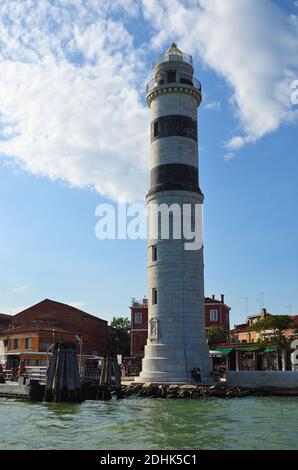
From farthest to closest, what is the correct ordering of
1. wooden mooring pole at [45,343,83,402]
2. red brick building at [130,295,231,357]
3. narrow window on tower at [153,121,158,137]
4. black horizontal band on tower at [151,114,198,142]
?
red brick building at [130,295,231,357] < narrow window on tower at [153,121,158,137] < black horizontal band on tower at [151,114,198,142] < wooden mooring pole at [45,343,83,402]

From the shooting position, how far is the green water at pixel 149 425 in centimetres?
1462

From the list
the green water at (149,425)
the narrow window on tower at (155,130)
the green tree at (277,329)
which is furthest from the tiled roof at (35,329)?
the green water at (149,425)

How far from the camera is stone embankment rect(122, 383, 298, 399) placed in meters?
29.5

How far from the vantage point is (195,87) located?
37.5 metres

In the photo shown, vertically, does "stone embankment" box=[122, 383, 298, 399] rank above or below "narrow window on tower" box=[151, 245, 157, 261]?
below

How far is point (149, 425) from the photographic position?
709 inches

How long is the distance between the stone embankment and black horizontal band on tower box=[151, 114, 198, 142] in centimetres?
1587

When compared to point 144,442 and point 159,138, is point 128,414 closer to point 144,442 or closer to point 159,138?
point 144,442

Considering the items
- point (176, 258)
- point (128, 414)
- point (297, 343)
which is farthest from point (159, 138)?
point (128, 414)

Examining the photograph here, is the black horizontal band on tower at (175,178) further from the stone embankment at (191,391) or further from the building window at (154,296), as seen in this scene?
the stone embankment at (191,391)

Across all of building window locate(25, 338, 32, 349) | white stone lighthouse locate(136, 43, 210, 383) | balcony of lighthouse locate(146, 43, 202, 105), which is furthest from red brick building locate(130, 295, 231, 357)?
balcony of lighthouse locate(146, 43, 202, 105)

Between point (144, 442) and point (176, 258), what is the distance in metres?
20.2

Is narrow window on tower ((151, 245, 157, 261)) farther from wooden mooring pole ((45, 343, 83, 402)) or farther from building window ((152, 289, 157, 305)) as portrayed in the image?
wooden mooring pole ((45, 343, 83, 402))

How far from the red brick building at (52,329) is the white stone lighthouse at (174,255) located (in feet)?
49.8
